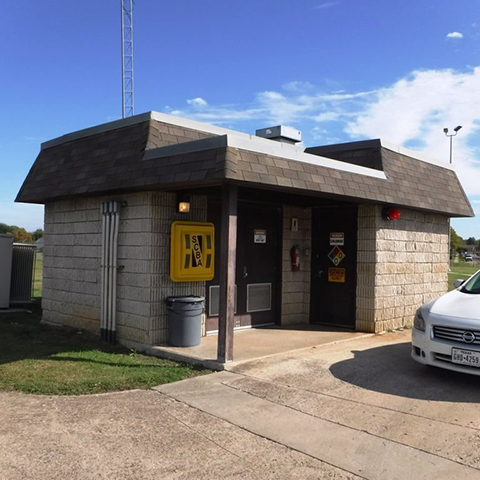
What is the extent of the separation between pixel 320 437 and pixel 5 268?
34.2 ft

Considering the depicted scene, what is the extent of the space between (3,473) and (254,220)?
6696 mm

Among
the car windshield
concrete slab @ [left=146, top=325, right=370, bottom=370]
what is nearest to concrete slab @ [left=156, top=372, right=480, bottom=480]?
concrete slab @ [left=146, top=325, right=370, bottom=370]

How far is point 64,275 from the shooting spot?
10.2m

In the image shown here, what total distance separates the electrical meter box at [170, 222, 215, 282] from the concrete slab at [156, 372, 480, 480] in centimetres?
246

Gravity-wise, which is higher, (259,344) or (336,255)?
(336,255)

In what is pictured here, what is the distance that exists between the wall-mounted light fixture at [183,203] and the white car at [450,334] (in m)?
3.90

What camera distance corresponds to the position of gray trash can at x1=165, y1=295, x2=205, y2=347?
25.7 feet

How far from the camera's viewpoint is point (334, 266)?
10.1 meters

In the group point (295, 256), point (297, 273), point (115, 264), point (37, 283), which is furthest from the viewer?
point (37, 283)

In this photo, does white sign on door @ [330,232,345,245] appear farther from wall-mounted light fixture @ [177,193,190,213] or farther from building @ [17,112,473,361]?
wall-mounted light fixture @ [177,193,190,213]

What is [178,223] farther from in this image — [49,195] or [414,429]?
[414,429]

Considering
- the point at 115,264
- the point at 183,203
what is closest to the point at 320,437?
the point at 183,203

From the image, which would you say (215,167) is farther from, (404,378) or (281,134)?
(281,134)

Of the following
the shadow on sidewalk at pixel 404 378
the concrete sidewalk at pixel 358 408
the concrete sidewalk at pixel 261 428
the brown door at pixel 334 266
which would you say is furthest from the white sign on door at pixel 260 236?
the concrete sidewalk at pixel 261 428
